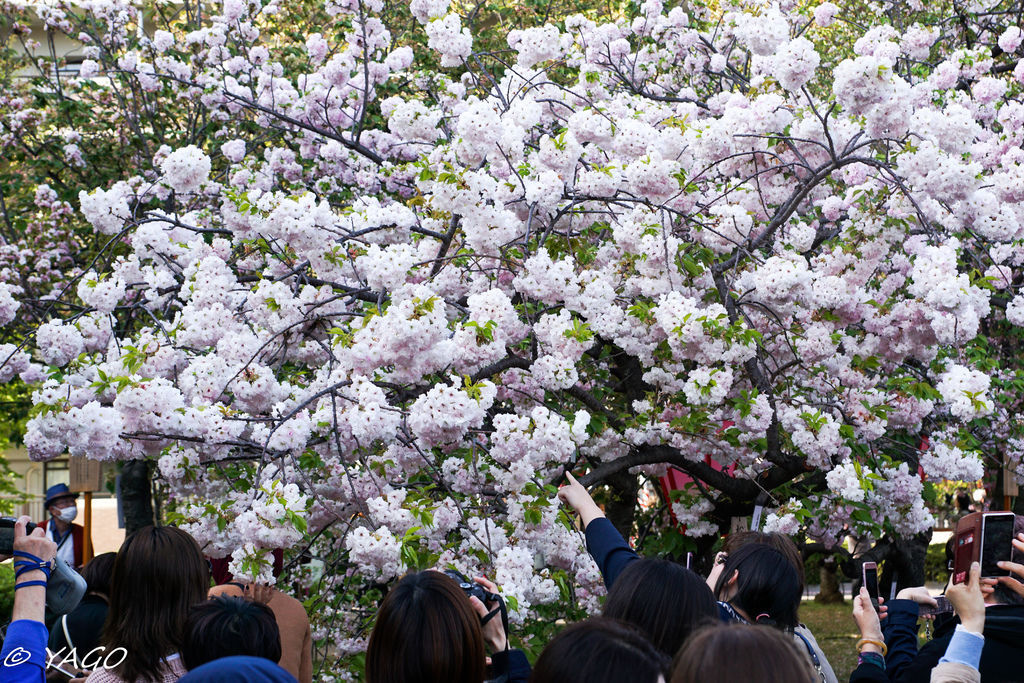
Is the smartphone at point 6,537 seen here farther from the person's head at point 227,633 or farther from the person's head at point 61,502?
the person's head at point 61,502

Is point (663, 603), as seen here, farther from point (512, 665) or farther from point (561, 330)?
point (561, 330)

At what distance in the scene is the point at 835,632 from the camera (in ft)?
38.8

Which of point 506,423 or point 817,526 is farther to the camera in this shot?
point 817,526

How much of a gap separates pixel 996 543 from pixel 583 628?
1467 mm

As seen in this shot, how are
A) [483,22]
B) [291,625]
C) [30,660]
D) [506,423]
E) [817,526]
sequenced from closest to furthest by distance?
1. [30,660]
2. [291,625]
3. [506,423]
4. [817,526]
5. [483,22]

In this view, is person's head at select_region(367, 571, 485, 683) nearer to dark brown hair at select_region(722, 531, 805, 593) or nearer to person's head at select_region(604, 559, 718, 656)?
A: person's head at select_region(604, 559, 718, 656)

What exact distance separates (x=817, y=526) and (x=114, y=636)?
3581mm

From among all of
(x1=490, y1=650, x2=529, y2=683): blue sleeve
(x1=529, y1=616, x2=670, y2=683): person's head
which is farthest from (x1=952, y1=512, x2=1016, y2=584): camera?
(x1=529, y1=616, x2=670, y2=683): person's head

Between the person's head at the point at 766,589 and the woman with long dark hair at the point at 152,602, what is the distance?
1423 mm

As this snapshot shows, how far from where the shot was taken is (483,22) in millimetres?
11289

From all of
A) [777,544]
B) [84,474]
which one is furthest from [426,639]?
[84,474]

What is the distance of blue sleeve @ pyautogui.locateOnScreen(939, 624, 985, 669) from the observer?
2227 mm

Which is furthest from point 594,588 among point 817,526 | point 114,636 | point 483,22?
point 483,22

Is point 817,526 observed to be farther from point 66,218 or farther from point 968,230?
point 66,218
